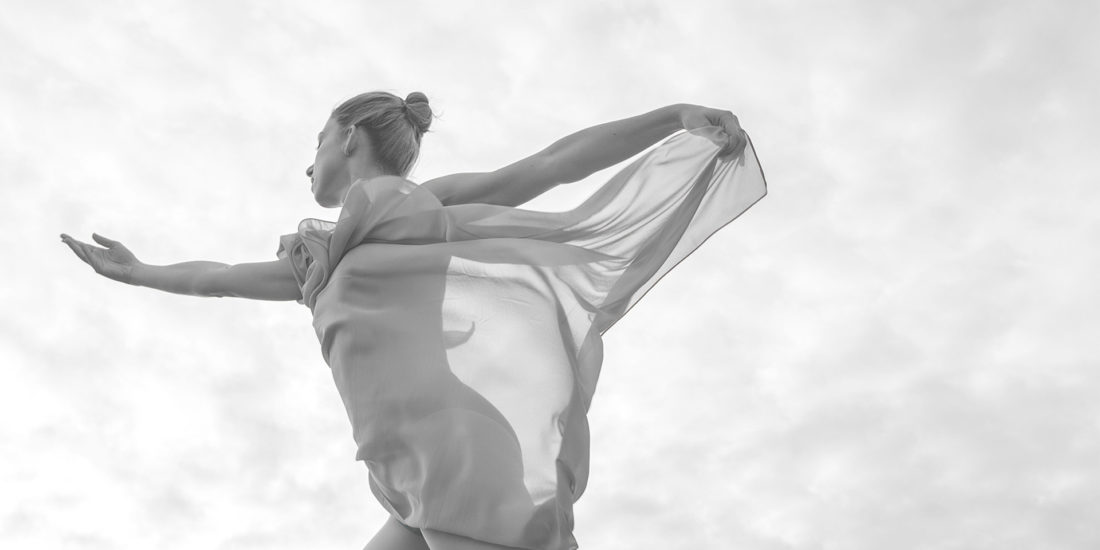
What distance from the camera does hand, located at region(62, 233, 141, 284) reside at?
419 centimetres

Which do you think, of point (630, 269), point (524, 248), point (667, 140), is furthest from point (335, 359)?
point (667, 140)

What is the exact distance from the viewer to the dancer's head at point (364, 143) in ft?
13.5

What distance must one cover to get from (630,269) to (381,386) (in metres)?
0.77

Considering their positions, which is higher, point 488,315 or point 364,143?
point 364,143

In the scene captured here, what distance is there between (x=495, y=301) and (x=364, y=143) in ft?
2.73

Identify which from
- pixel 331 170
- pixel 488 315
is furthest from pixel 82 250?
pixel 488 315

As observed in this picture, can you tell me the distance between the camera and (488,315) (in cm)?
359

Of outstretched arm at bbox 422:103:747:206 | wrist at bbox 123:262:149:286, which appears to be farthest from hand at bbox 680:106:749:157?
wrist at bbox 123:262:149:286

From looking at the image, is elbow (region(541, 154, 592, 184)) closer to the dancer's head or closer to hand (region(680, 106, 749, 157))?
hand (region(680, 106, 749, 157))

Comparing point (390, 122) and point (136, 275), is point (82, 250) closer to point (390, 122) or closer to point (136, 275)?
point (136, 275)

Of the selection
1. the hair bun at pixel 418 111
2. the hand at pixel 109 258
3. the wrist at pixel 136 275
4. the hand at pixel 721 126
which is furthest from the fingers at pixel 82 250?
the hand at pixel 721 126

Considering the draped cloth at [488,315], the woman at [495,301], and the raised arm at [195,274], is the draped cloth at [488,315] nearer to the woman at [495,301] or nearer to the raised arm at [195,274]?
the woman at [495,301]

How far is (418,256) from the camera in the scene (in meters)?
3.66

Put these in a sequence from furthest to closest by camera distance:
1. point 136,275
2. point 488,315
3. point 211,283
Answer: point 136,275 < point 211,283 < point 488,315
